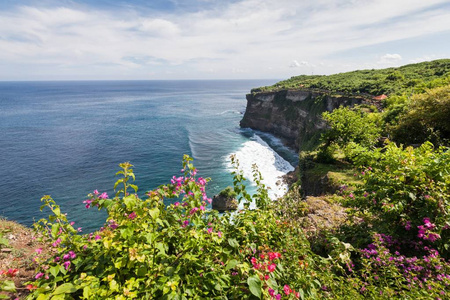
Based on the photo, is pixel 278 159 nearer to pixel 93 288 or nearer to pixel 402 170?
pixel 402 170

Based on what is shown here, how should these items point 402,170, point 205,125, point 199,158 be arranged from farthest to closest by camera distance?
1. point 205,125
2. point 199,158
3. point 402,170

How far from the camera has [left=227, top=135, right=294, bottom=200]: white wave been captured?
44091 millimetres

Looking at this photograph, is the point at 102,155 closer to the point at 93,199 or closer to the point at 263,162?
the point at 263,162

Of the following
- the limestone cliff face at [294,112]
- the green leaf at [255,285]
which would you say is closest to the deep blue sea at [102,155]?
the limestone cliff face at [294,112]

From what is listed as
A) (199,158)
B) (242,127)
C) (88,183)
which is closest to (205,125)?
(242,127)

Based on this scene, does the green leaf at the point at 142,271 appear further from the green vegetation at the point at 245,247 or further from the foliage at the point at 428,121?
the foliage at the point at 428,121

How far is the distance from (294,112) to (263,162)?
28120 millimetres

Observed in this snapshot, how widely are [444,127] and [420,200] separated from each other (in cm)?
1529

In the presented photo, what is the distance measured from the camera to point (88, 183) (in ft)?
→ 128

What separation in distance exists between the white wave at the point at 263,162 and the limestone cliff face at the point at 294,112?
662 centimetres


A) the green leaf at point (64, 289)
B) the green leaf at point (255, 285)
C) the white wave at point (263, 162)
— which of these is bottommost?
the white wave at point (263, 162)

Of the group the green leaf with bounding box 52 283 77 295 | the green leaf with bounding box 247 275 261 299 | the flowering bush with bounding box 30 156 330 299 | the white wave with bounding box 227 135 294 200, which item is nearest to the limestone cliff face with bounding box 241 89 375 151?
the white wave with bounding box 227 135 294 200

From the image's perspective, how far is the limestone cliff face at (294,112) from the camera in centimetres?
5356

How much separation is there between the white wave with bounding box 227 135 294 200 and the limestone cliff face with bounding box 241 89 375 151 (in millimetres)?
6619
